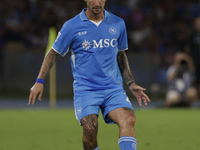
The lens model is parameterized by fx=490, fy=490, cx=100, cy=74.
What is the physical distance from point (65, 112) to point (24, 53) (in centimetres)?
562

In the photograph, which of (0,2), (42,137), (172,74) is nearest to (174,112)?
(172,74)

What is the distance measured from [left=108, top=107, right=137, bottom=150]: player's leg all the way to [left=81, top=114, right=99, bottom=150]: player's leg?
0.67ft

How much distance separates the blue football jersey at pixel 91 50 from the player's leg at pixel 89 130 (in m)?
0.35

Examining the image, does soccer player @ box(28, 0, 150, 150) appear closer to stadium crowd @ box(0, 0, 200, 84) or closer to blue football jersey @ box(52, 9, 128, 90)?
blue football jersey @ box(52, 9, 128, 90)

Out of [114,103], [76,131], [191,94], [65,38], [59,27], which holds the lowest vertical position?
[76,131]

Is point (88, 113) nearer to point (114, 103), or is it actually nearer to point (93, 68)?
point (114, 103)

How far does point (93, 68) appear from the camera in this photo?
516cm

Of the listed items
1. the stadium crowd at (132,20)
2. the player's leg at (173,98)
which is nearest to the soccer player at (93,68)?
the player's leg at (173,98)

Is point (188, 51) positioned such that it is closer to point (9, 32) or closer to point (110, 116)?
point (9, 32)

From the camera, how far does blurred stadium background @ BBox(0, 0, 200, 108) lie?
698 inches

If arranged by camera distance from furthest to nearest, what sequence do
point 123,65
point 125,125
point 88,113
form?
1. point 123,65
2. point 88,113
3. point 125,125

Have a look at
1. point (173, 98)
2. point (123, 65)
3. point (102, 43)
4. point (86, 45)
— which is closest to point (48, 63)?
point (86, 45)

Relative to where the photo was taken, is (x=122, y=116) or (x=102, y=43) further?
(x=102, y=43)

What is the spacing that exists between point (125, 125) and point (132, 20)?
1450cm
